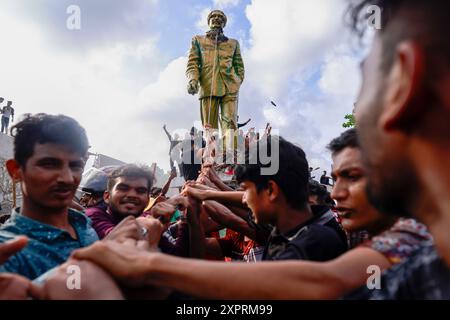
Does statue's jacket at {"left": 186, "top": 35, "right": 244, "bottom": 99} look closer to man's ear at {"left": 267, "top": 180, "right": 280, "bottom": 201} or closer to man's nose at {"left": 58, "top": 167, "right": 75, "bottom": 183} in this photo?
man's ear at {"left": 267, "top": 180, "right": 280, "bottom": 201}

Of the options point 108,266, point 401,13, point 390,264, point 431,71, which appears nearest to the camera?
point 431,71

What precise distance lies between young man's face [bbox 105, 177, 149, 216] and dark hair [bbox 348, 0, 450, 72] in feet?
7.44

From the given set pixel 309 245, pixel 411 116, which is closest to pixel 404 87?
pixel 411 116

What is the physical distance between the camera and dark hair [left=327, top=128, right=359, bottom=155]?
2.19 metres

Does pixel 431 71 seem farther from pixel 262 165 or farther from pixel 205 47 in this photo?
pixel 205 47

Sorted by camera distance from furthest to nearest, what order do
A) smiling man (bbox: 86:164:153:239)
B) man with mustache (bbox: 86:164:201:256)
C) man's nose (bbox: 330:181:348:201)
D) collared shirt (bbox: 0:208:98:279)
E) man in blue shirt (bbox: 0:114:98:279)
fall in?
smiling man (bbox: 86:164:153:239) < man with mustache (bbox: 86:164:201:256) < man's nose (bbox: 330:181:348:201) < man in blue shirt (bbox: 0:114:98:279) < collared shirt (bbox: 0:208:98:279)

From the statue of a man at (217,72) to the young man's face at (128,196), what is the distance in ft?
20.6

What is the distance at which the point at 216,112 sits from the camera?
9.66 metres

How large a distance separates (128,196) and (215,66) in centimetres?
689

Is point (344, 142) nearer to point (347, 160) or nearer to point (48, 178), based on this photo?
point (347, 160)

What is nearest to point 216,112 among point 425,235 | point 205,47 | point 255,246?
point 205,47

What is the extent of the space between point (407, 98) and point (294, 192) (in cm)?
152

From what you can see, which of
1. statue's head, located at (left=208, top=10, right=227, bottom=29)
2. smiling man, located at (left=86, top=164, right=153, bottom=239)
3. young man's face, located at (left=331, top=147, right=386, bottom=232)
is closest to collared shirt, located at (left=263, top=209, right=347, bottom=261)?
young man's face, located at (left=331, top=147, right=386, bottom=232)

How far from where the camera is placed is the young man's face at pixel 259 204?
226cm
